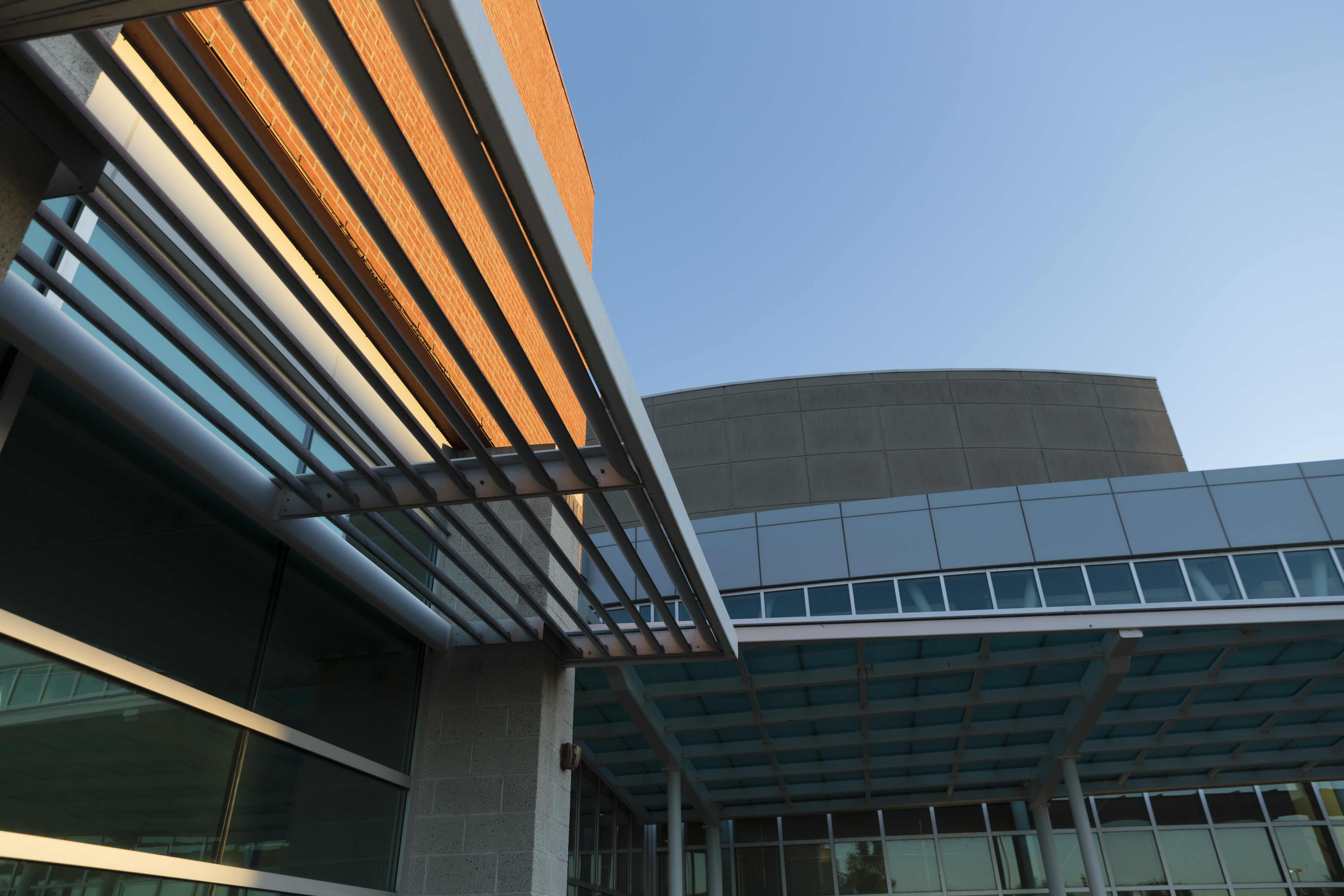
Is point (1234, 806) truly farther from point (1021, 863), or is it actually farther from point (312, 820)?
point (312, 820)

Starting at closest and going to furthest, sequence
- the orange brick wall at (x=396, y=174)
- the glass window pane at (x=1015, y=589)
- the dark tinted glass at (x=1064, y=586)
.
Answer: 1. the orange brick wall at (x=396, y=174)
2. the dark tinted glass at (x=1064, y=586)
3. the glass window pane at (x=1015, y=589)

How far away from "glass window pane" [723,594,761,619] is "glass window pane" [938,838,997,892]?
22.7 ft

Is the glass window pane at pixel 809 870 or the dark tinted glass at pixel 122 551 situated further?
the glass window pane at pixel 809 870

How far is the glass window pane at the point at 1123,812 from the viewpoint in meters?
20.8

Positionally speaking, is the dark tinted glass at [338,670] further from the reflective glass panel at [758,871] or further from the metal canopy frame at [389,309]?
the reflective glass panel at [758,871]

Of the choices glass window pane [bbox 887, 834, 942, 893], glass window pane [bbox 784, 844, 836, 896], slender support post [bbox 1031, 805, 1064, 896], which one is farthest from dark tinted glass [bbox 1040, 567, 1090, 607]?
glass window pane [bbox 784, 844, 836, 896]

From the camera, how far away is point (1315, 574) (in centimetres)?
1861

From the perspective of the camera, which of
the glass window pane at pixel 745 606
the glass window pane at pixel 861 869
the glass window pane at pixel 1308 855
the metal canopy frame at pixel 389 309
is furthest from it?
the glass window pane at pixel 861 869

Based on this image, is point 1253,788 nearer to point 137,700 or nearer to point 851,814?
point 851,814

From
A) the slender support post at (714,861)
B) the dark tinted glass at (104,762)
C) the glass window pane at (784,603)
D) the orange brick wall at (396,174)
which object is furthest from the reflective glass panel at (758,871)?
the dark tinted glass at (104,762)

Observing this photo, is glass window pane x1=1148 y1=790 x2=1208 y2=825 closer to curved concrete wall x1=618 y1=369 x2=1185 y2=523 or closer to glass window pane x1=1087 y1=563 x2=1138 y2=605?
glass window pane x1=1087 y1=563 x2=1138 y2=605

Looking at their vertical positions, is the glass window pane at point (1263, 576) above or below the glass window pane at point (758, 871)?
above

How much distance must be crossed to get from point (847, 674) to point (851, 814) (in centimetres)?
949

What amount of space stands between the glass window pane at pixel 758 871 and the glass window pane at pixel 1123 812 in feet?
24.5
